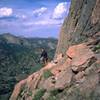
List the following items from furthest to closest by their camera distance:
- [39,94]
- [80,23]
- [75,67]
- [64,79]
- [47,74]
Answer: [80,23]
[47,74]
[39,94]
[75,67]
[64,79]

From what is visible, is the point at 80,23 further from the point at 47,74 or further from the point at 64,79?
the point at 64,79

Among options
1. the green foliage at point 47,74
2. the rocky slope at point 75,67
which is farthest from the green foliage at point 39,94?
the green foliage at point 47,74

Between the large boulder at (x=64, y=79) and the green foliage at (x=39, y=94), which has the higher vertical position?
the large boulder at (x=64, y=79)

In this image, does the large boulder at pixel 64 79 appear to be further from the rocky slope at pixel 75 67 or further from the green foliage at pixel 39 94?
the green foliage at pixel 39 94

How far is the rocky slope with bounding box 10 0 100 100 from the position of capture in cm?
1991

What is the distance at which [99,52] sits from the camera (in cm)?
2336

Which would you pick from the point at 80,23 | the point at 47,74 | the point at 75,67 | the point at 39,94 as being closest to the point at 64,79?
the point at 75,67

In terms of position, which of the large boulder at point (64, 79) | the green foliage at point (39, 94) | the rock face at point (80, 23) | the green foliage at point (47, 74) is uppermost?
the rock face at point (80, 23)

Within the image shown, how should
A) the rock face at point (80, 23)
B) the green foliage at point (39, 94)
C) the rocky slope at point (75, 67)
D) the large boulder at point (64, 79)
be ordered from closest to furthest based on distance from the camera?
the rocky slope at point (75, 67) < the large boulder at point (64, 79) < the green foliage at point (39, 94) < the rock face at point (80, 23)

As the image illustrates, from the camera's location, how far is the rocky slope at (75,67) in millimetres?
19906

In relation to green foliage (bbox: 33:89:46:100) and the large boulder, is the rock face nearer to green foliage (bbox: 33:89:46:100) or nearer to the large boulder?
the large boulder

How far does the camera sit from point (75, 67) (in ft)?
74.4

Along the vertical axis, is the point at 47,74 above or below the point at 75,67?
below

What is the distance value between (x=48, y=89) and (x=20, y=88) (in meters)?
8.17
